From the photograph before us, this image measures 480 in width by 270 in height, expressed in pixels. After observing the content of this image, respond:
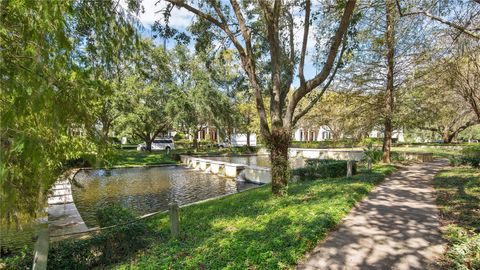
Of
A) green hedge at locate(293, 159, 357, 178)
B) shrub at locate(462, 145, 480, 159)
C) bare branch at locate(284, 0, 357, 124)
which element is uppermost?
bare branch at locate(284, 0, 357, 124)

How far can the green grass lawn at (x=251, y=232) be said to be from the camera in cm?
421

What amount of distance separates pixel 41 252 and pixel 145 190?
10497 mm

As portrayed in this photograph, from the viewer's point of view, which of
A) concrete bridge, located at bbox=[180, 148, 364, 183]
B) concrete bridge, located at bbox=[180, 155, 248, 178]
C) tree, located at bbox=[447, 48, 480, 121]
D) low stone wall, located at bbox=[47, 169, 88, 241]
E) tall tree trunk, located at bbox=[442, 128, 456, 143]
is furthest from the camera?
tall tree trunk, located at bbox=[442, 128, 456, 143]

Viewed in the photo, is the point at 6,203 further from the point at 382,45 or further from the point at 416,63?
the point at 382,45

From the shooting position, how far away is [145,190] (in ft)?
46.3

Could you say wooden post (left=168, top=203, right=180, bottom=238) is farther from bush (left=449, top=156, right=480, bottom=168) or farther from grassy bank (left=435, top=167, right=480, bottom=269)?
bush (left=449, top=156, right=480, bottom=168)

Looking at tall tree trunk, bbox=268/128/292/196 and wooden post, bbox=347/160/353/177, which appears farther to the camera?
wooden post, bbox=347/160/353/177

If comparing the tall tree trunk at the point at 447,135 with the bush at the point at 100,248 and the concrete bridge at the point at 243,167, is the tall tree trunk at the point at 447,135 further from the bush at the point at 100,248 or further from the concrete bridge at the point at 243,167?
the bush at the point at 100,248

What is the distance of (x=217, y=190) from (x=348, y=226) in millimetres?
9313

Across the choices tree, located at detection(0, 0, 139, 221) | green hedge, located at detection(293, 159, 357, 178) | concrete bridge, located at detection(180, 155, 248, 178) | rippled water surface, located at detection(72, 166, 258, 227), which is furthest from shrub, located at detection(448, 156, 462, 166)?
tree, located at detection(0, 0, 139, 221)

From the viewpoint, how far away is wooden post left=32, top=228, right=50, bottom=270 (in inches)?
151

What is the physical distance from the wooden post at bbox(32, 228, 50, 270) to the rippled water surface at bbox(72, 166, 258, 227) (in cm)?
515

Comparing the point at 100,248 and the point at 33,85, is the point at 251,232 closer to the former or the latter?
the point at 100,248

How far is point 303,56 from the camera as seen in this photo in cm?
828
